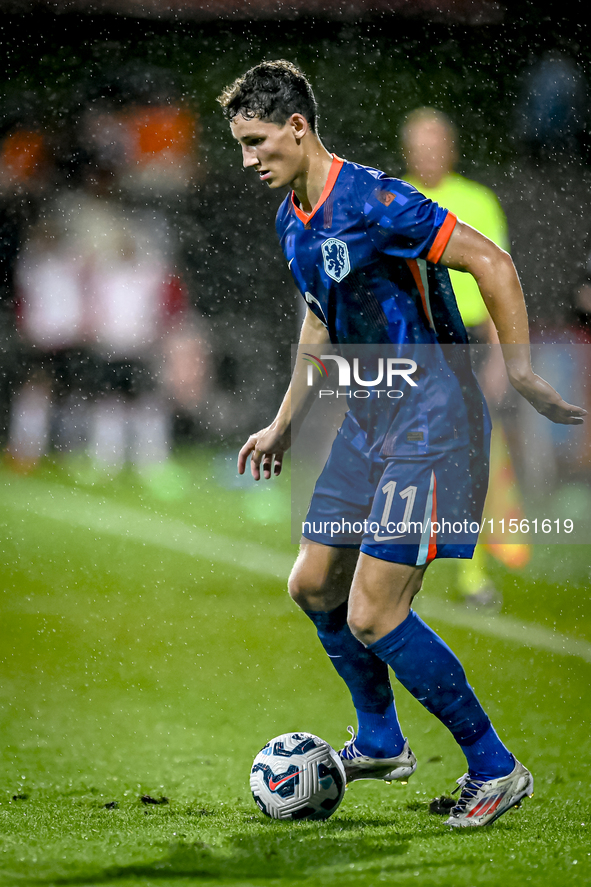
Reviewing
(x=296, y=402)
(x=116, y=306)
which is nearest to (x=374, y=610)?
(x=296, y=402)

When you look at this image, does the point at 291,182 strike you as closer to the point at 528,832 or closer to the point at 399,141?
the point at 528,832

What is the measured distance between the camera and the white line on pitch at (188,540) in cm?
370

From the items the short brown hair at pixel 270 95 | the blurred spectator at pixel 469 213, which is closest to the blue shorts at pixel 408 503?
the short brown hair at pixel 270 95

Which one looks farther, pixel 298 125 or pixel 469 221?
pixel 469 221

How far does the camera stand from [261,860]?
6.16 ft

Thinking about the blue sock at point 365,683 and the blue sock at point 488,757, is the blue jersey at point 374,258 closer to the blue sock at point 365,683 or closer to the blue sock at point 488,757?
the blue sock at point 365,683

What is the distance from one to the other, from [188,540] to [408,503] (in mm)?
3856

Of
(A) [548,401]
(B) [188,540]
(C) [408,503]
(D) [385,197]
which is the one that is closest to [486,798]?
(C) [408,503]

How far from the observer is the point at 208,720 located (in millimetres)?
2893

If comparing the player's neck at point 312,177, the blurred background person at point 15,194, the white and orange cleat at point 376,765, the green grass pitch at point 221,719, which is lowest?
the green grass pitch at point 221,719

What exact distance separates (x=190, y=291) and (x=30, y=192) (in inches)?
90.3

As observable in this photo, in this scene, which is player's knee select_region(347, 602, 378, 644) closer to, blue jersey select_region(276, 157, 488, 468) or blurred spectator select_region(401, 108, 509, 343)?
blue jersey select_region(276, 157, 488, 468)

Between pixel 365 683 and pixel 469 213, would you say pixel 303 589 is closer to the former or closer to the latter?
pixel 365 683

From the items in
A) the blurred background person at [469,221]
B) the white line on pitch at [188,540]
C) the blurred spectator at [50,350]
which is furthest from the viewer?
the blurred spectator at [50,350]
